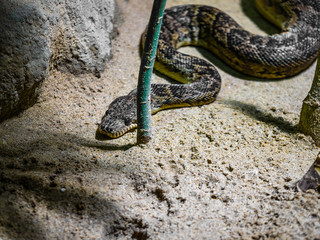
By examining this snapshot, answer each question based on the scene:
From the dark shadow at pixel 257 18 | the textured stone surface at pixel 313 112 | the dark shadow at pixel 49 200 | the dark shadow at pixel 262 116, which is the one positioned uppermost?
the dark shadow at pixel 257 18

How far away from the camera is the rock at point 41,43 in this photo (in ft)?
10.1

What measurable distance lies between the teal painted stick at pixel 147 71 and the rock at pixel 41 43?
1.21 meters

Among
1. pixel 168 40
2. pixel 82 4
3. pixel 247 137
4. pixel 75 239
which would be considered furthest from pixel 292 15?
pixel 75 239

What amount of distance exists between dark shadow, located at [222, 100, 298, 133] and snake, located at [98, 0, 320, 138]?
13.3 inches

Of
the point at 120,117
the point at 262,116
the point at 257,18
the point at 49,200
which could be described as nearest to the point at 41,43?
the point at 120,117

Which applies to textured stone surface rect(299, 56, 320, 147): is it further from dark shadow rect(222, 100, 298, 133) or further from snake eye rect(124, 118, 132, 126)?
snake eye rect(124, 118, 132, 126)

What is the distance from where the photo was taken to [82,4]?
4.03 meters

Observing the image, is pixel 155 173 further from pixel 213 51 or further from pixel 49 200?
pixel 213 51

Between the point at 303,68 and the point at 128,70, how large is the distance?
279 centimetres

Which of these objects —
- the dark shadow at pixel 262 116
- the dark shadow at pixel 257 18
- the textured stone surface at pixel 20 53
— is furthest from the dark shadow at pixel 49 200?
the dark shadow at pixel 257 18

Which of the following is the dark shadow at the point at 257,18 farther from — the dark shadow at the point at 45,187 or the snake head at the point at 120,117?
the dark shadow at the point at 45,187

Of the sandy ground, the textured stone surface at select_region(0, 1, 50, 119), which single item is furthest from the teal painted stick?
the textured stone surface at select_region(0, 1, 50, 119)

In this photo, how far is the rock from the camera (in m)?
3.09

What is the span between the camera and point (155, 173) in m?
3.08
